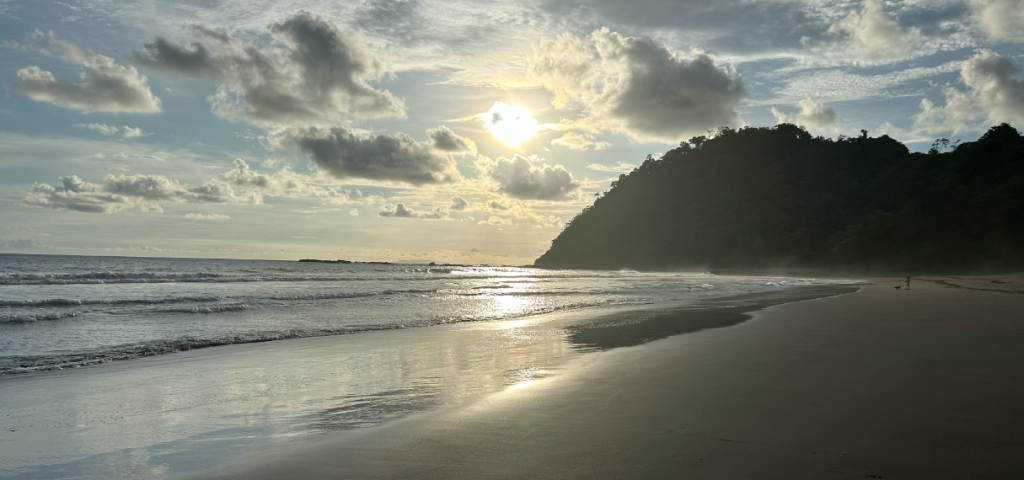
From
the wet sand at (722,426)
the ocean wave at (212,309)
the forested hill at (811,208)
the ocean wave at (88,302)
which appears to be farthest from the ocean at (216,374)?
the forested hill at (811,208)

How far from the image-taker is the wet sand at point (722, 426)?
11.8 feet

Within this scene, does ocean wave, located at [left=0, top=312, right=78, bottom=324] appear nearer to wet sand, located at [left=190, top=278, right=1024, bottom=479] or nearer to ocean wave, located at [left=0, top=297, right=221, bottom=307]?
ocean wave, located at [left=0, top=297, right=221, bottom=307]

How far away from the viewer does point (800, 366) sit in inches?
286

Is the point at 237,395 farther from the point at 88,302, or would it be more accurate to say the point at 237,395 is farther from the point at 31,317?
the point at 88,302

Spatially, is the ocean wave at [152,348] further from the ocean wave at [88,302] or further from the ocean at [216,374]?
the ocean wave at [88,302]

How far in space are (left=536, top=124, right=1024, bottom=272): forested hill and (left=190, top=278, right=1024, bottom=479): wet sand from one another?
7795 centimetres

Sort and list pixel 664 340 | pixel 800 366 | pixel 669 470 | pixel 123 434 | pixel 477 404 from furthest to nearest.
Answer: pixel 664 340 < pixel 800 366 < pixel 477 404 < pixel 123 434 < pixel 669 470

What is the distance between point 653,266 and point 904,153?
53.7 m

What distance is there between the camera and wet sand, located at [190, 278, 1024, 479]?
3.61 meters

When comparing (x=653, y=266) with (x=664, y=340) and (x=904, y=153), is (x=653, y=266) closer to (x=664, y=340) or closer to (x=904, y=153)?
(x=904, y=153)

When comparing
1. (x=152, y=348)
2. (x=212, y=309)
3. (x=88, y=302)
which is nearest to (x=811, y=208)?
(x=212, y=309)

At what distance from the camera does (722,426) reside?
4.52m

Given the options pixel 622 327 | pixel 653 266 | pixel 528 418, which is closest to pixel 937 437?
pixel 528 418

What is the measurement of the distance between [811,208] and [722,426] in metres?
105
